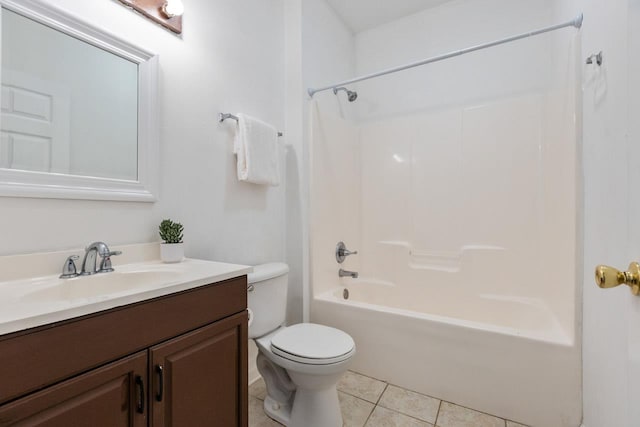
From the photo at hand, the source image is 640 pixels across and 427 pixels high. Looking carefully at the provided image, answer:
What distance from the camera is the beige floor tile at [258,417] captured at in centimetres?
148

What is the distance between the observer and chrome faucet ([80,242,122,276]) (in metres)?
1.04

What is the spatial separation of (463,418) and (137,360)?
154 cm

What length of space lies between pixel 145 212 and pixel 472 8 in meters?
2.71

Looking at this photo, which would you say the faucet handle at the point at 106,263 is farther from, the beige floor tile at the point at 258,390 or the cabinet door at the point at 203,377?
the beige floor tile at the point at 258,390

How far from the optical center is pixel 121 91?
1.21m

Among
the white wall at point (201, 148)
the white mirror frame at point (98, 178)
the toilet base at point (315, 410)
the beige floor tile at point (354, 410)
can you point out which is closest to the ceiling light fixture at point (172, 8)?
the white wall at point (201, 148)

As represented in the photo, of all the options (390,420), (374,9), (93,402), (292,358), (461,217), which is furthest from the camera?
(374,9)

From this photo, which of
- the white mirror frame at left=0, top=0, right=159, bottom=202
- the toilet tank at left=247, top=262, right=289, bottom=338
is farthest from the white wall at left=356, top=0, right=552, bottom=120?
the white mirror frame at left=0, top=0, right=159, bottom=202

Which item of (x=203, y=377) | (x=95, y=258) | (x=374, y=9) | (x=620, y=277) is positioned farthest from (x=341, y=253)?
(x=374, y=9)

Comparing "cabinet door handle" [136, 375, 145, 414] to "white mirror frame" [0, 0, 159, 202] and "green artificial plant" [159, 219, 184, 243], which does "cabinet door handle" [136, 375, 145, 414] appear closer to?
"green artificial plant" [159, 219, 184, 243]

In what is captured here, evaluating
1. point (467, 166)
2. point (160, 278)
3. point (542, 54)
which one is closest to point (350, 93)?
point (467, 166)

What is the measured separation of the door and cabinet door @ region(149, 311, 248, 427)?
3.65 ft

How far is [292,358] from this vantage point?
52.8 inches

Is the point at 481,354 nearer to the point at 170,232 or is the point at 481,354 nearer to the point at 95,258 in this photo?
the point at 170,232
